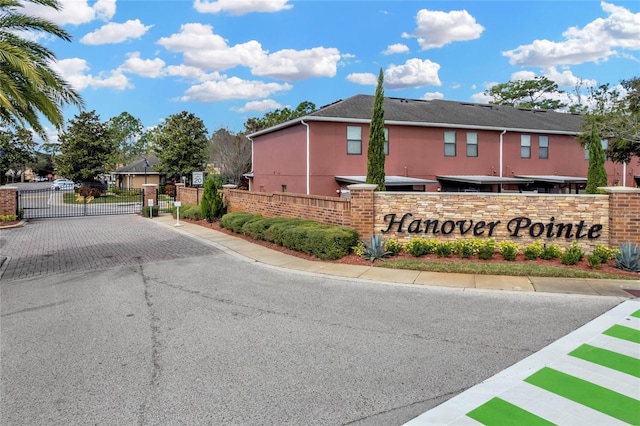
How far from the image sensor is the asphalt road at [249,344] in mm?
4488

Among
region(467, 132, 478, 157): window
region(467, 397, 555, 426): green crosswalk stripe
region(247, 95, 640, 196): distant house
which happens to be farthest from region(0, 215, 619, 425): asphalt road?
region(467, 132, 478, 157): window

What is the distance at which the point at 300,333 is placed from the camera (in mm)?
6613

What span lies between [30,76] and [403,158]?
1788cm

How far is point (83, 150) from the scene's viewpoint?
1751 inches

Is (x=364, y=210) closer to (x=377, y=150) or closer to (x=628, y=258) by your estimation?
(x=377, y=150)

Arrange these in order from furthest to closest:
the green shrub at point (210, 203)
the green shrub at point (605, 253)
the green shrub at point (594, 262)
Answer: the green shrub at point (210, 203), the green shrub at point (605, 253), the green shrub at point (594, 262)

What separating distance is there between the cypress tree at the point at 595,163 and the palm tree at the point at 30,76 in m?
22.4

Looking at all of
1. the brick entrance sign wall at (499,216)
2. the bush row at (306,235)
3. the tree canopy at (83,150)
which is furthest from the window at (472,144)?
the tree canopy at (83,150)

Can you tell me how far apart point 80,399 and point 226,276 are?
19.8 ft

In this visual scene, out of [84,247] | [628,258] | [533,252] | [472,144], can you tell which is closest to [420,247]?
[533,252]

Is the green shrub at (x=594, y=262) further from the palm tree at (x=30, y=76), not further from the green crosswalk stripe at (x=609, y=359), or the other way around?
the palm tree at (x=30, y=76)

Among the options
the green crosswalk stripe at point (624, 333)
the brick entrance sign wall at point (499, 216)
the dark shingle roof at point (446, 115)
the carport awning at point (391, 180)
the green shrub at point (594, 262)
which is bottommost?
the green crosswalk stripe at point (624, 333)

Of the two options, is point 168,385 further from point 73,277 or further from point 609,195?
point 609,195

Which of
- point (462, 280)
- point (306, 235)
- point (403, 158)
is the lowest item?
point (462, 280)
